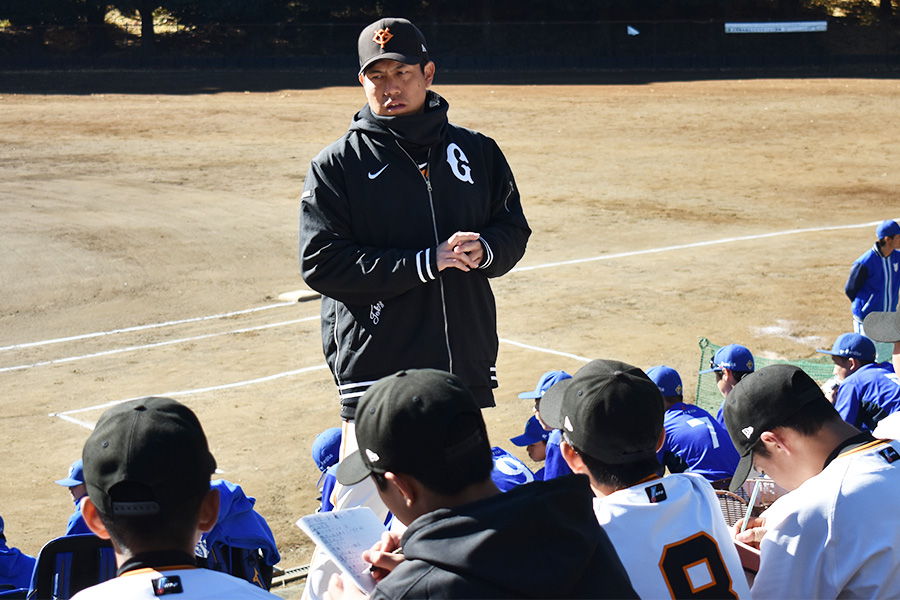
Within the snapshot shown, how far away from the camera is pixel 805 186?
23203 millimetres

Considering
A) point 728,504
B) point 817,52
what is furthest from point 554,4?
point 728,504

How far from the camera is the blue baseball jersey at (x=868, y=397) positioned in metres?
6.72

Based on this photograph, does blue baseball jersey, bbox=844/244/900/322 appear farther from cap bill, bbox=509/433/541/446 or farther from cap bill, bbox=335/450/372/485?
cap bill, bbox=335/450/372/485

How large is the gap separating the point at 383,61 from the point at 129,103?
105ft

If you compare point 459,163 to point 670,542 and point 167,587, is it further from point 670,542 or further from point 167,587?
point 167,587

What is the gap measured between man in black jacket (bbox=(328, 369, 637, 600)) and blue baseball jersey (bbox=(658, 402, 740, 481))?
3696 millimetres

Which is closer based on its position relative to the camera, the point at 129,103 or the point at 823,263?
the point at 823,263

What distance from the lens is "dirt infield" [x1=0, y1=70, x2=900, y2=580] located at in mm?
10719

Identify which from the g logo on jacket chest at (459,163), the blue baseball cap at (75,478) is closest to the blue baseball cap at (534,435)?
the blue baseball cap at (75,478)

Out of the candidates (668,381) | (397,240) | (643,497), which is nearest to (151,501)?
(643,497)

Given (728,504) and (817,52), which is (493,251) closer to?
(728,504)

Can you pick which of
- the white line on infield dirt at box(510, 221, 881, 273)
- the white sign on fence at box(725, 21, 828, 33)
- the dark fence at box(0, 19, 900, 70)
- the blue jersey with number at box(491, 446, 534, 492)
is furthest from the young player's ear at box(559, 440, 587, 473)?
the white sign on fence at box(725, 21, 828, 33)

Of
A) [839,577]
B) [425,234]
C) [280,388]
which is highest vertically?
[425,234]

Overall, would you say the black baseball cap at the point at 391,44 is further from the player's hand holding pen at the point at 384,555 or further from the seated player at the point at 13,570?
the seated player at the point at 13,570
